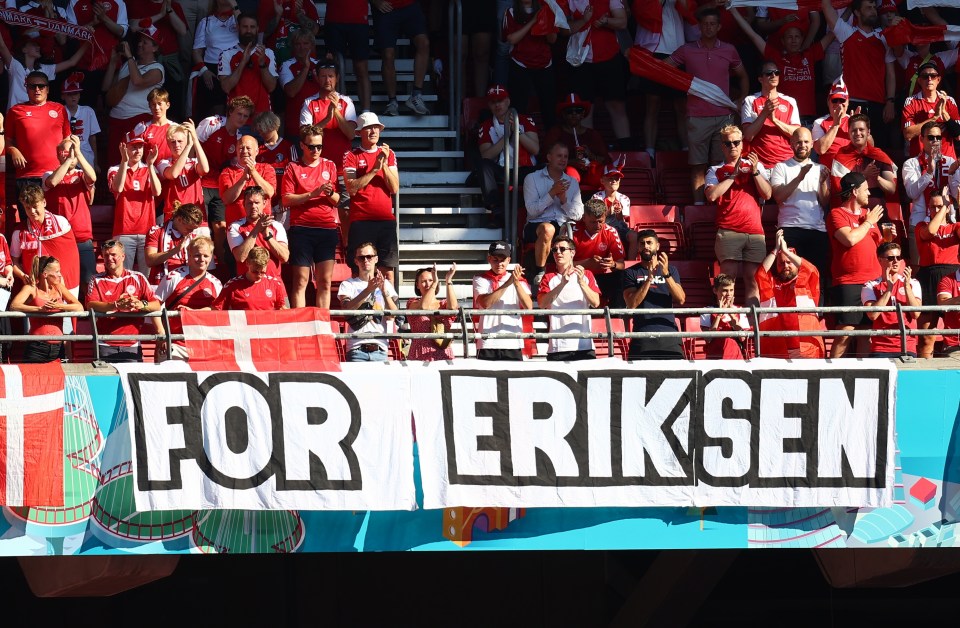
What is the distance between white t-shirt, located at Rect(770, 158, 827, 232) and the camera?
11.2 m

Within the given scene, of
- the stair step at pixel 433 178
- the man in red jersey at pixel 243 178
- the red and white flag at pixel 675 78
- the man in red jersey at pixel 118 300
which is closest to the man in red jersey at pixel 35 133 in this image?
the man in red jersey at pixel 243 178

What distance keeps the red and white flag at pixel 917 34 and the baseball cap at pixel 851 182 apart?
272cm

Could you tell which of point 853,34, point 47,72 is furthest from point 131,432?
point 853,34

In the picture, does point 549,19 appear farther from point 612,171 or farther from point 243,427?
point 243,427

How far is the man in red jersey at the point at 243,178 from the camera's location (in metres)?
10.7

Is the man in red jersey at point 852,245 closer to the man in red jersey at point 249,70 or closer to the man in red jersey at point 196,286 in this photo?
the man in red jersey at point 196,286

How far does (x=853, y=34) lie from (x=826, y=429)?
5.61 metres

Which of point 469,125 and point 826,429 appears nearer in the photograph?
point 826,429

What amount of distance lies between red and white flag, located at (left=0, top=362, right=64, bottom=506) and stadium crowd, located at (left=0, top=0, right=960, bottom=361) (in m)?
0.47

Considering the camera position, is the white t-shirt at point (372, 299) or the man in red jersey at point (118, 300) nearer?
the man in red jersey at point (118, 300)

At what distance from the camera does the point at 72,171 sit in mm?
11000

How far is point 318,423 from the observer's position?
8.88 m

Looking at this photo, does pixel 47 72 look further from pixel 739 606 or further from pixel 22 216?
pixel 739 606

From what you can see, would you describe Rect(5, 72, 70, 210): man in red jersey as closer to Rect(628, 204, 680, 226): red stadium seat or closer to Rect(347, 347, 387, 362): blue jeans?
Rect(347, 347, 387, 362): blue jeans
